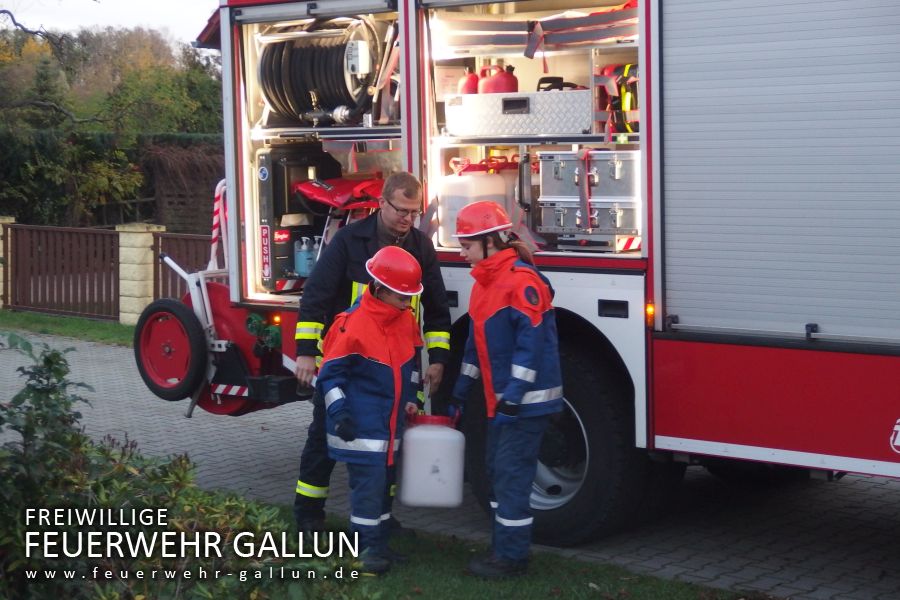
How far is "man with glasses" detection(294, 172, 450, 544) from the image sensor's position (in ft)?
19.3

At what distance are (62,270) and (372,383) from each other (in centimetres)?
1130

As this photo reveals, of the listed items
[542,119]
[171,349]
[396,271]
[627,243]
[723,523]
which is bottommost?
[723,523]

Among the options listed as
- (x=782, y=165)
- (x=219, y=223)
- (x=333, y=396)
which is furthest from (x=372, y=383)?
(x=219, y=223)

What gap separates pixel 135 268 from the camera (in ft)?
48.2

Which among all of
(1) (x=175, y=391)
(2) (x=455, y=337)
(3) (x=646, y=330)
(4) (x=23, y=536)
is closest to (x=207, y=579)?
(4) (x=23, y=536)

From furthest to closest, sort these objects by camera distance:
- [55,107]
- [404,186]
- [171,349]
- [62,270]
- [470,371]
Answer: [55,107], [62,270], [171,349], [404,186], [470,371]

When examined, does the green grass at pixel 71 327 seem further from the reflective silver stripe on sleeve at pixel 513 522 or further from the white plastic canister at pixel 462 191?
the reflective silver stripe on sleeve at pixel 513 522

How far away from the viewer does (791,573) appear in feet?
18.7

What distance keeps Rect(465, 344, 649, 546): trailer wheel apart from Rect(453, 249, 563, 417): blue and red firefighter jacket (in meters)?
0.39

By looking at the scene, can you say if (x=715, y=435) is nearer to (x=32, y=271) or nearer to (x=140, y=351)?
(x=140, y=351)

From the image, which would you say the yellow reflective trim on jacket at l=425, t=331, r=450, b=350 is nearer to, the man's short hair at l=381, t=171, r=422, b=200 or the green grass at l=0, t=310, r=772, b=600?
the man's short hair at l=381, t=171, r=422, b=200

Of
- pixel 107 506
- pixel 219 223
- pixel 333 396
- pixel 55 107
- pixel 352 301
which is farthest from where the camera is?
pixel 55 107

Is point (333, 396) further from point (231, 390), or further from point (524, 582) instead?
point (231, 390)

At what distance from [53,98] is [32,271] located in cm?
751
